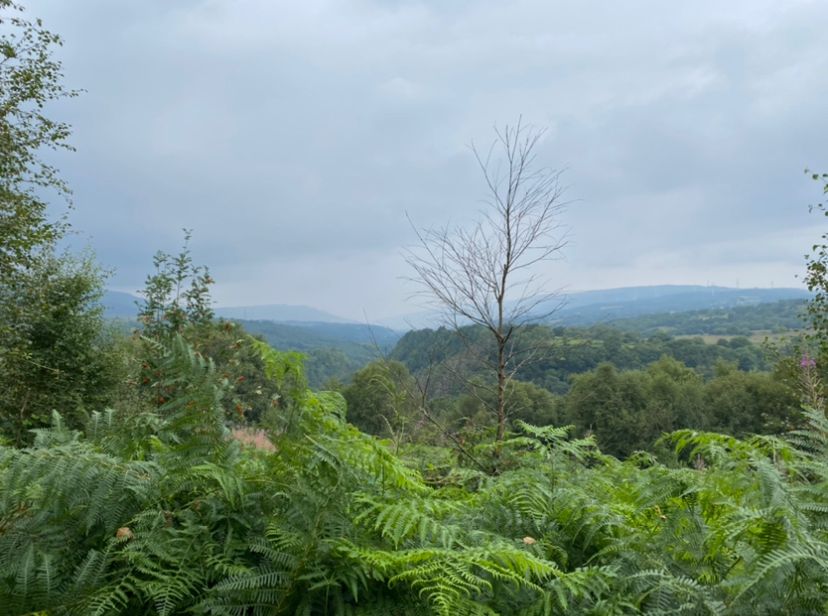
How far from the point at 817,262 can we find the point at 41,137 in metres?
13.6

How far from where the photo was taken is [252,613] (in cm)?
137

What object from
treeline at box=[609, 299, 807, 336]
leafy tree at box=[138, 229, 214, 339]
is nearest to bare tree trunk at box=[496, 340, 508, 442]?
leafy tree at box=[138, 229, 214, 339]

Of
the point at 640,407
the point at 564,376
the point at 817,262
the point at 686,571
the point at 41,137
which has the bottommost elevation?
the point at 640,407

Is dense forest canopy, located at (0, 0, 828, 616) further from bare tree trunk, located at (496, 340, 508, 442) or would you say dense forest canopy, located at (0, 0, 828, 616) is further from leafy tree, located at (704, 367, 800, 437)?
leafy tree, located at (704, 367, 800, 437)

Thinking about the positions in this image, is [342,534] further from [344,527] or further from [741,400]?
[741,400]

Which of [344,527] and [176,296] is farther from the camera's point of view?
[176,296]

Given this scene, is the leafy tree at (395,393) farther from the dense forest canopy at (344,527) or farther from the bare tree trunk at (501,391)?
the bare tree trunk at (501,391)

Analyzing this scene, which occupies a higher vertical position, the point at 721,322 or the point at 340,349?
the point at 340,349

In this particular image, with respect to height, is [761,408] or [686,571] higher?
[686,571]

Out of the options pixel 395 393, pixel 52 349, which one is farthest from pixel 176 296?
pixel 395 393

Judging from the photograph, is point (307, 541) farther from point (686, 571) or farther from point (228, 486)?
point (686, 571)

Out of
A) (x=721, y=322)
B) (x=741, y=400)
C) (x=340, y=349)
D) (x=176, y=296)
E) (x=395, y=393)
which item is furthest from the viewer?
(x=721, y=322)

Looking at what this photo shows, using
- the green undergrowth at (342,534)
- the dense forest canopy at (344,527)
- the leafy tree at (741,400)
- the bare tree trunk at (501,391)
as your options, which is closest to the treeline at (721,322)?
the leafy tree at (741,400)

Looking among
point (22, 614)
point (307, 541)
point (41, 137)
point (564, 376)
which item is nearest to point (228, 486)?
point (307, 541)
